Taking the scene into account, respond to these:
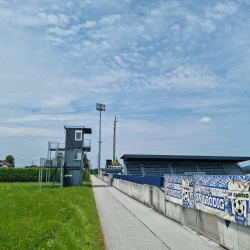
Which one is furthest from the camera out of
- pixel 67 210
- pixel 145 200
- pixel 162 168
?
pixel 162 168

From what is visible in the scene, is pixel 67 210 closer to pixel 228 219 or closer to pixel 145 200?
pixel 145 200

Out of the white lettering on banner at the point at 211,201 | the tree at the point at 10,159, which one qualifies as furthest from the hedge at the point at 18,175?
the tree at the point at 10,159

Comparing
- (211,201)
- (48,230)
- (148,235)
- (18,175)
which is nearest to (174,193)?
(148,235)

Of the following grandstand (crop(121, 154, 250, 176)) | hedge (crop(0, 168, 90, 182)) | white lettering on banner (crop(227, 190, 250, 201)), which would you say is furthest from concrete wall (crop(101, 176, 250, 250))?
grandstand (crop(121, 154, 250, 176))

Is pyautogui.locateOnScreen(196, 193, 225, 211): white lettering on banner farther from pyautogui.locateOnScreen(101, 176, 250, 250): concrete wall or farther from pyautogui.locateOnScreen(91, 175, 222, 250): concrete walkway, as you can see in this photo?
pyautogui.locateOnScreen(91, 175, 222, 250): concrete walkway

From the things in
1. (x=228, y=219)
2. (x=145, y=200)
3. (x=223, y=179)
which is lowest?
(x=145, y=200)

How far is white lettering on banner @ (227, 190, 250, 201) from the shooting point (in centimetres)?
573

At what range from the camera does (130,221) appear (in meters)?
10.4

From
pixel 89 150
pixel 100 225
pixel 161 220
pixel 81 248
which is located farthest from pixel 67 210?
pixel 89 150

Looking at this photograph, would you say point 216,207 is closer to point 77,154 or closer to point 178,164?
point 77,154

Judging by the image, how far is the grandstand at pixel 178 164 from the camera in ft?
177

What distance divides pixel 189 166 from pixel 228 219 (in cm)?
5473

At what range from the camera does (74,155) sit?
1262 inches

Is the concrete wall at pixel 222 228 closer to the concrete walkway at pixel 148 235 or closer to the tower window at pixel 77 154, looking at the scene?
the concrete walkway at pixel 148 235
